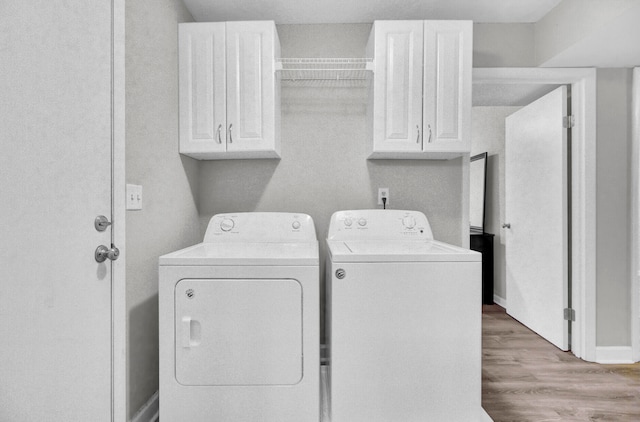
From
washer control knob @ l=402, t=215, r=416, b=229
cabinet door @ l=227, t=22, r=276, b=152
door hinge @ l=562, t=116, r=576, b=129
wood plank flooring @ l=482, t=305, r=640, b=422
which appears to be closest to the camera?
wood plank flooring @ l=482, t=305, r=640, b=422

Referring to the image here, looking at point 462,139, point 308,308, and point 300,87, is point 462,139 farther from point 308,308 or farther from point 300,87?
point 308,308

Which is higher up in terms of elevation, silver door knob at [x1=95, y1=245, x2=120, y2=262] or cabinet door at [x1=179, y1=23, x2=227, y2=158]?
cabinet door at [x1=179, y1=23, x2=227, y2=158]

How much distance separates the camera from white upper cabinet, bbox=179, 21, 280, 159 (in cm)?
201

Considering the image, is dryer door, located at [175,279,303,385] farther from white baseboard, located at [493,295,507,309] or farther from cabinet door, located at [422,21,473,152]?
white baseboard, located at [493,295,507,309]

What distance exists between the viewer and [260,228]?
6.87 ft

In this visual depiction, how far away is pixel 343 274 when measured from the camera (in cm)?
143

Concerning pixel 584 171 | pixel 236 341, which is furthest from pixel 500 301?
pixel 236 341

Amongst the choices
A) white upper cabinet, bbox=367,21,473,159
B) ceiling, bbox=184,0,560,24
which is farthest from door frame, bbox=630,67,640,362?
white upper cabinet, bbox=367,21,473,159

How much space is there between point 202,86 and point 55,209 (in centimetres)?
120

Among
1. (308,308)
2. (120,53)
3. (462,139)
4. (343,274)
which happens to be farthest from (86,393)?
(462,139)

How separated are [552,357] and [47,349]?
2929 millimetres

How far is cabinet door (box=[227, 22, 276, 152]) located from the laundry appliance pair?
2.91 feet

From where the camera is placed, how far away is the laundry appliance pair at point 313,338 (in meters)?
1.41

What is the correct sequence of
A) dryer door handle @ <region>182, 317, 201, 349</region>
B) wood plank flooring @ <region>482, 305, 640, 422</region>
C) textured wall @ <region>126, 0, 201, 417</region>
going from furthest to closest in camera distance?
1. wood plank flooring @ <region>482, 305, 640, 422</region>
2. textured wall @ <region>126, 0, 201, 417</region>
3. dryer door handle @ <region>182, 317, 201, 349</region>
